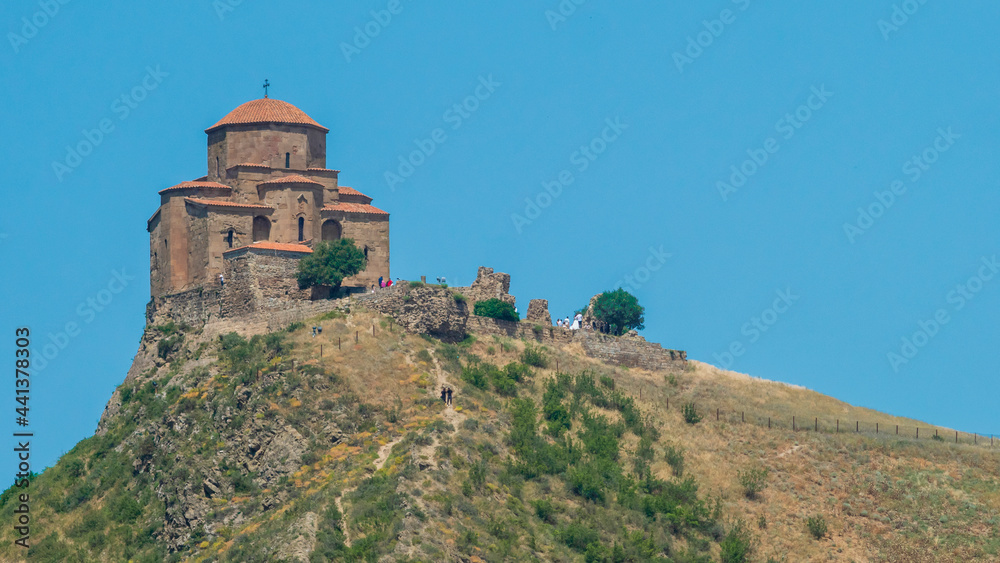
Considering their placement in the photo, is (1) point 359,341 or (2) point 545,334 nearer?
(1) point 359,341

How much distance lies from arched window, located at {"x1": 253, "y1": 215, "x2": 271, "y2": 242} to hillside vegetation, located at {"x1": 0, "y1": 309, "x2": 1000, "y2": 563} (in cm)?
533

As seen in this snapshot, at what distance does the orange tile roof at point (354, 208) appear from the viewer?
242ft

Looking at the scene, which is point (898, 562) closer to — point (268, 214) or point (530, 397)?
point (530, 397)

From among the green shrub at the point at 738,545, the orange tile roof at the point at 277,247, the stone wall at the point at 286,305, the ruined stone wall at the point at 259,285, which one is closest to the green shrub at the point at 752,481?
the green shrub at the point at 738,545

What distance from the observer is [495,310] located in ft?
239

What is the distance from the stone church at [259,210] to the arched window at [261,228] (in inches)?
1.7

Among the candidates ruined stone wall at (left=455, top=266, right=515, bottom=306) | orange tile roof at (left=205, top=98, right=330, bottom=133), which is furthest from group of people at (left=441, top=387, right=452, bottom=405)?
orange tile roof at (left=205, top=98, right=330, bottom=133)

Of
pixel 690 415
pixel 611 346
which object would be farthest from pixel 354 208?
pixel 690 415

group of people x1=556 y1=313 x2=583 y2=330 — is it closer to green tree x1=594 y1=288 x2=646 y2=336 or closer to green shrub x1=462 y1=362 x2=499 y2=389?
green tree x1=594 y1=288 x2=646 y2=336

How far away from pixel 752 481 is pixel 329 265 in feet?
65.9

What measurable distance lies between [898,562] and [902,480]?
537 centimetres

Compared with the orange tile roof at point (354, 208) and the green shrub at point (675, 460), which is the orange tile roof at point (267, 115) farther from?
the green shrub at point (675, 460)

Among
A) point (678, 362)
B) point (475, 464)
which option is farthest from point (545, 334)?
point (475, 464)

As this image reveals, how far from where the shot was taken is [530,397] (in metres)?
66.1
